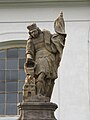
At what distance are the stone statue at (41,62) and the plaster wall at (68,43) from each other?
23.0ft

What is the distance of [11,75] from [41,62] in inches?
328

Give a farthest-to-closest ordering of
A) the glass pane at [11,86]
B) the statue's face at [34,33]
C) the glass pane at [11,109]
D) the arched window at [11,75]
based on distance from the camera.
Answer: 1. the glass pane at [11,86]
2. the arched window at [11,75]
3. the glass pane at [11,109]
4. the statue's face at [34,33]

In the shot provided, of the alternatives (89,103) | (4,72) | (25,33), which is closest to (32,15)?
(25,33)

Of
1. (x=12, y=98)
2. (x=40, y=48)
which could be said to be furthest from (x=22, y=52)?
(x=40, y=48)

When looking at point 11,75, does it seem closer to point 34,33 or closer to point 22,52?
point 22,52

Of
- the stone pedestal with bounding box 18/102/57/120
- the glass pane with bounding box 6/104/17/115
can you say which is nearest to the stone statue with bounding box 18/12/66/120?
the stone pedestal with bounding box 18/102/57/120

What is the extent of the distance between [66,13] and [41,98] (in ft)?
28.8

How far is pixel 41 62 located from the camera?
10523 mm

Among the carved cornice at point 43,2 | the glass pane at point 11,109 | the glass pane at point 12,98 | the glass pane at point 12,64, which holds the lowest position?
the glass pane at point 11,109

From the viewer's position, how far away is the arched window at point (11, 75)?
1855 cm

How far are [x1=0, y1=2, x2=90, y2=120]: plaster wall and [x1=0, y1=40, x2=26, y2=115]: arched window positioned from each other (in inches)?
→ 18.5

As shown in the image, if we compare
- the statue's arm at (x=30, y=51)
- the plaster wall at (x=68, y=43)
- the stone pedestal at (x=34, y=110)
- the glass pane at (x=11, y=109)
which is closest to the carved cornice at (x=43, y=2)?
the plaster wall at (x=68, y=43)

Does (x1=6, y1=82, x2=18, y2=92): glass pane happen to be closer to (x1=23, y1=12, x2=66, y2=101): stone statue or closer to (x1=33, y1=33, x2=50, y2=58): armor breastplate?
(x1=23, y1=12, x2=66, y2=101): stone statue

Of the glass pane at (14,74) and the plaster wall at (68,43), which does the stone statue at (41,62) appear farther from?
the glass pane at (14,74)
